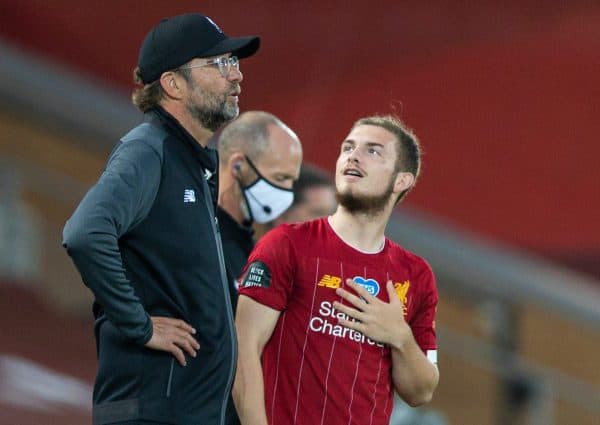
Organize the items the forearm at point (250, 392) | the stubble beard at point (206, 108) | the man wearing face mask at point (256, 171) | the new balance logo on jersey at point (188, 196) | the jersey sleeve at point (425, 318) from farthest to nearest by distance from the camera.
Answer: the man wearing face mask at point (256, 171)
the jersey sleeve at point (425, 318)
the forearm at point (250, 392)
the stubble beard at point (206, 108)
the new balance logo on jersey at point (188, 196)

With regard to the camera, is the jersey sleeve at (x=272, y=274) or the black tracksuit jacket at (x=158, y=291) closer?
the black tracksuit jacket at (x=158, y=291)

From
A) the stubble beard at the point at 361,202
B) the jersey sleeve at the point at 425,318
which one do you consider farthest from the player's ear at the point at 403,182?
the jersey sleeve at the point at 425,318

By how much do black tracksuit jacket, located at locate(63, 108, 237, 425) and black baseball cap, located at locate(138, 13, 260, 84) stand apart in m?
0.15

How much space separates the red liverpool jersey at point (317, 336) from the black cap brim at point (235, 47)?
393 millimetres

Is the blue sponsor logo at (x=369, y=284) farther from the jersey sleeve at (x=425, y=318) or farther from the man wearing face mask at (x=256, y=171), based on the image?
the man wearing face mask at (x=256, y=171)

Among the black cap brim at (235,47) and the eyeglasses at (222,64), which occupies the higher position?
the black cap brim at (235,47)

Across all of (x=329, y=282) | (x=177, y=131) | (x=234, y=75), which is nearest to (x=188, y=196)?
(x=177, y=131)

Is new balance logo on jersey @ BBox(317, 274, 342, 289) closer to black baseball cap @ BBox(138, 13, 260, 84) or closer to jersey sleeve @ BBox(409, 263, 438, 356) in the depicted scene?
jersey sleeve @ BBox(409, 263, 438, 356)

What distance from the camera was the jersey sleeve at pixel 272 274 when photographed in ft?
8.00

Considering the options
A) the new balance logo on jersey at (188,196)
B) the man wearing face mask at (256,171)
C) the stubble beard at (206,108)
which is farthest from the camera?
the man wearing face mask at (256,171)

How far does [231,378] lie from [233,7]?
3046 millimetres

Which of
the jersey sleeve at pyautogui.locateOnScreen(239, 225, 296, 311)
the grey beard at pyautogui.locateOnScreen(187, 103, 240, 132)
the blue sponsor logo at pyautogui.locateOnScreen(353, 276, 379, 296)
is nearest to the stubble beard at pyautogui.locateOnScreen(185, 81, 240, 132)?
the grey beard at pyautogui.locateOnScreen(187, 103, 240, 132)

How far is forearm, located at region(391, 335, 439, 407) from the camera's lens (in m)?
2.48

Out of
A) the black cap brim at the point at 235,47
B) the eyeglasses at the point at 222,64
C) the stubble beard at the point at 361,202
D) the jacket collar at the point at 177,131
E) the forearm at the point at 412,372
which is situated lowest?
the forearm at the point at 412,372
